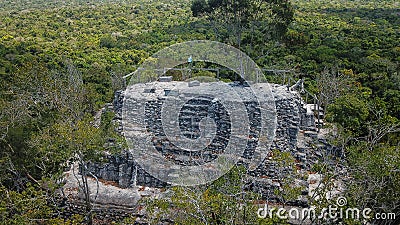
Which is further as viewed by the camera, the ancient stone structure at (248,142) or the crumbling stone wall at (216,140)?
the crumbling stone wall at (216,140)

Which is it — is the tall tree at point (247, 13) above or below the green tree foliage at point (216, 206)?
above

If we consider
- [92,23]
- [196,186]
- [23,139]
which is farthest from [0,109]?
[92,23]

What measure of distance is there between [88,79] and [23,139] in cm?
1419

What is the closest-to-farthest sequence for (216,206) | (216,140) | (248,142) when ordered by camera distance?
1. (216,206)
2. (248,142)
3. (216,140)

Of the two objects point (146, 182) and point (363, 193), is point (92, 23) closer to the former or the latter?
point (146, 182)

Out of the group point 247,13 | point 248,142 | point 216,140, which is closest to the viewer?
point 248,142

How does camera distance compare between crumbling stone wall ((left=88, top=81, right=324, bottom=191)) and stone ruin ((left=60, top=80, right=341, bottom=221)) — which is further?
crumbling stone wall ((left=88, top=81, right=324, bottom=191))

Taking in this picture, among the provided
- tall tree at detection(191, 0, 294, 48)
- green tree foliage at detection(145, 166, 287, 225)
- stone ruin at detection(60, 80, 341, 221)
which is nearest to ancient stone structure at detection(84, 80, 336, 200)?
stone ruin at detection(60, 80, 341, 221)

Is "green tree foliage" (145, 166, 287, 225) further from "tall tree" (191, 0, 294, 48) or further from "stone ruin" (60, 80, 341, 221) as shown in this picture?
"tall tree" (191, 0, 294, 48)

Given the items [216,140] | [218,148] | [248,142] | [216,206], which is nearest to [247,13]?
[216,140]

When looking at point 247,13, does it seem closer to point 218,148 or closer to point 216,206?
point 218,148

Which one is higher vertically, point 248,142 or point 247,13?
point 247,13

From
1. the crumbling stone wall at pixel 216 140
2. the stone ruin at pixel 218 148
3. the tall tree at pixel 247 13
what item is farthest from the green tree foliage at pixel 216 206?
the tall tree at pixel 247 13

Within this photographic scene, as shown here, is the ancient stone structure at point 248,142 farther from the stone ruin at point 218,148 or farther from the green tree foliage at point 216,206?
the green tree foliage at point 216,206
